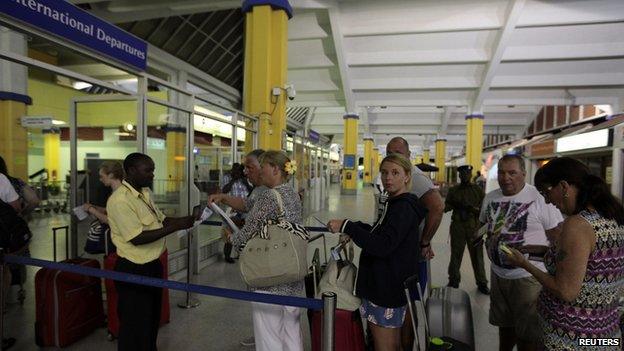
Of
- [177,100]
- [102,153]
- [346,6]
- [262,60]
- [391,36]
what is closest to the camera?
[262,60]

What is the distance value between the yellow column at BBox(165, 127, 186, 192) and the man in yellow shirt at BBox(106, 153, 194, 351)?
33.1ft

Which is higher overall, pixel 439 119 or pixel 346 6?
pixel 346 6

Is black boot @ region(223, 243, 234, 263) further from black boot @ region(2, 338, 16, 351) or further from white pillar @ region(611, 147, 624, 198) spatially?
white pillar @ region(611, 147, 624, 198)

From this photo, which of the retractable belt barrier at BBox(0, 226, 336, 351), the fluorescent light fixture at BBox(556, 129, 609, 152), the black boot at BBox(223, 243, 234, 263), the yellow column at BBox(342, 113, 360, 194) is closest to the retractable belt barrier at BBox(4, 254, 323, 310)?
the retractable belt barrier at BBox(0, 226, 336, 351)

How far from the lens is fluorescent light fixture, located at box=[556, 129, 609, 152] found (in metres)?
8.46

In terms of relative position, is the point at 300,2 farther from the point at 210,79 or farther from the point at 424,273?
the point at 424,273

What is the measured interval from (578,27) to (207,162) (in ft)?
43.5

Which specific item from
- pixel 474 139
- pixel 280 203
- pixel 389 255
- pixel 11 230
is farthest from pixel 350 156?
pixel 389 255

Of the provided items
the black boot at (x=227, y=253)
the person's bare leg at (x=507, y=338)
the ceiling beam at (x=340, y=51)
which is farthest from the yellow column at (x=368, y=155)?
the person's bare leg at (x=507, y=338)

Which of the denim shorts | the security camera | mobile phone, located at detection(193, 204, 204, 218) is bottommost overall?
the denim shorts

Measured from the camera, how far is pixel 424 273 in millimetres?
2816

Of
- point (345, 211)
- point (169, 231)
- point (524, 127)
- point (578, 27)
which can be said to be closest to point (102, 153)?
point (345, 211)

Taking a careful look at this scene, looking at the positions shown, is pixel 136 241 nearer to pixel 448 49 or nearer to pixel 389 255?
pixel 389 255

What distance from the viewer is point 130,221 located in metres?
2.06
